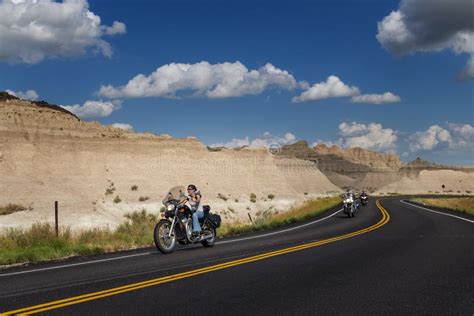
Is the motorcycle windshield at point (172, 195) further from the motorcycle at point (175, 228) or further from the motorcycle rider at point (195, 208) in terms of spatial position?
the motorcycle rider at point (195, 208)

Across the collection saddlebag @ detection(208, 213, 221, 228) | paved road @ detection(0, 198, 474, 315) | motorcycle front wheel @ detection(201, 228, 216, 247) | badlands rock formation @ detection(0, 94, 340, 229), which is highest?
badlands rock formation @ detection(0, 94, 340, 229)

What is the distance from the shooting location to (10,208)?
40781 mm

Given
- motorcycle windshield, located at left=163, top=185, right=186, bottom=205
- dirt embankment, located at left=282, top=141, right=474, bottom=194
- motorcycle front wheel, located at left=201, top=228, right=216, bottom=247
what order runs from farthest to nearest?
dirt embankment, located at left=282, top=141, right=474, bottom=194
motorcycle front wheel, located at left=201, top=228, right=216, bottom=247
motorcycle windshield, located at left=163, top=185, right=186, bottom=205

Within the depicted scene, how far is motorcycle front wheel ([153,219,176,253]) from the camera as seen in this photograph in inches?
509

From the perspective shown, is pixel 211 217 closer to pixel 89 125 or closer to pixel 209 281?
pixel 209 281

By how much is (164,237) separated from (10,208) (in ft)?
105

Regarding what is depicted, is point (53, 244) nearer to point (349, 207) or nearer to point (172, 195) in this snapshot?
point (172, 195)

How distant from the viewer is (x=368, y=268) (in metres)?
10.5

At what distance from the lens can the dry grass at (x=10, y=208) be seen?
39.0 metres

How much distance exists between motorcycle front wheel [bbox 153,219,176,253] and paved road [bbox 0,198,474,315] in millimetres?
327

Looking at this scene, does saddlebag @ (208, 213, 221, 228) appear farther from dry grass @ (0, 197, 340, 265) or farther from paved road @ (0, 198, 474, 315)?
dry grass @ (0, 197, 340, 265)

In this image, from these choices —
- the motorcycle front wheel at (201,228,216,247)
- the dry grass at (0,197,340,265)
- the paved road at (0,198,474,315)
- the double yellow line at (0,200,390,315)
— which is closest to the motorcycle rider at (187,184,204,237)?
the motorcycle front wheel at (201,228,216,247)

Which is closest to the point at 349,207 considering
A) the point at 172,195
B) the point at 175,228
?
the point at 172,195

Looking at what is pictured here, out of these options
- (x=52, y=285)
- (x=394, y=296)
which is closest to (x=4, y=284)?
(x=52, y=285)
